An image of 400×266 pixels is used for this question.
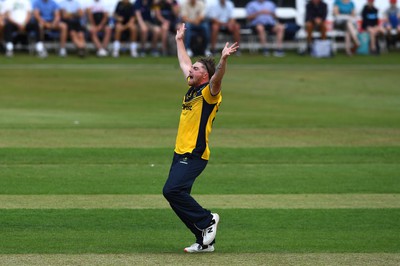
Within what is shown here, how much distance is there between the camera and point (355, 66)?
3192 centimetres

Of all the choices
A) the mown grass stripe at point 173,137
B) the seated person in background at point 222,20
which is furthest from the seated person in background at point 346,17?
the mown grass stripe at point 173,137

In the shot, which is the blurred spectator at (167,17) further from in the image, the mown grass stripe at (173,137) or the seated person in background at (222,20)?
the mown grass stripe at (173,137)

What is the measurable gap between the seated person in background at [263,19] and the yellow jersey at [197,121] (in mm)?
24702

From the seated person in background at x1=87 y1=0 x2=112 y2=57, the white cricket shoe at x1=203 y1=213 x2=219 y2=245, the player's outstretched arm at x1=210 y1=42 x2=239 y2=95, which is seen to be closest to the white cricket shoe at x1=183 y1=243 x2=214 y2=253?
the white cricket shoe at x1=203 y1=213 x2=219 y2=245

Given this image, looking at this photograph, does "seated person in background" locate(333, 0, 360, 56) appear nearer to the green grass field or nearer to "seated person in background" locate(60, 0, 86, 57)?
the green grass field

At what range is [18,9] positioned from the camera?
31.9m

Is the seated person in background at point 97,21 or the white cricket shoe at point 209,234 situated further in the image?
the seated person in background at point 97,21

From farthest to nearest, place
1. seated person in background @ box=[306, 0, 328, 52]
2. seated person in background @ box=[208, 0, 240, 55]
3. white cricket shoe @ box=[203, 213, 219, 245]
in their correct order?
seated person in background @ box=[306, 0, 328, 52] < seated person in background @ box=[208, 0, 240, 55] < white cricket shoe @ box=[203, 213, 219, 245]

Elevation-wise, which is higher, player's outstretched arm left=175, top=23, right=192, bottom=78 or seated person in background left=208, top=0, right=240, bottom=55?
player's outstretched arm left=175, top=23, right=192, bottom=78

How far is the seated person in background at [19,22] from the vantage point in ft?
105

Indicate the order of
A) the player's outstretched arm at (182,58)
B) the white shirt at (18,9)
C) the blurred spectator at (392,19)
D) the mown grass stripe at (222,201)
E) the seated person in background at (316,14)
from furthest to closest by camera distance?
the blurred spectator at (392,19)
the seated person in background at (316,14)
the white shirt at (18,9)
the mown grass stripe at (222,201)
the player's outstretched arm at (182,58)

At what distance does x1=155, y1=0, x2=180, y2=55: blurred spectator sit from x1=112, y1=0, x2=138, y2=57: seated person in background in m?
0.89

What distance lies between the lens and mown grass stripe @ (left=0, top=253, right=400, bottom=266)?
919 cm

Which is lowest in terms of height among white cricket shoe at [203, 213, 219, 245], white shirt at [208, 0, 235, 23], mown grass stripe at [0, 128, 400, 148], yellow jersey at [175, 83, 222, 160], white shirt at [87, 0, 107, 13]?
mown grass stripe at [0, 128, 400, 148]
